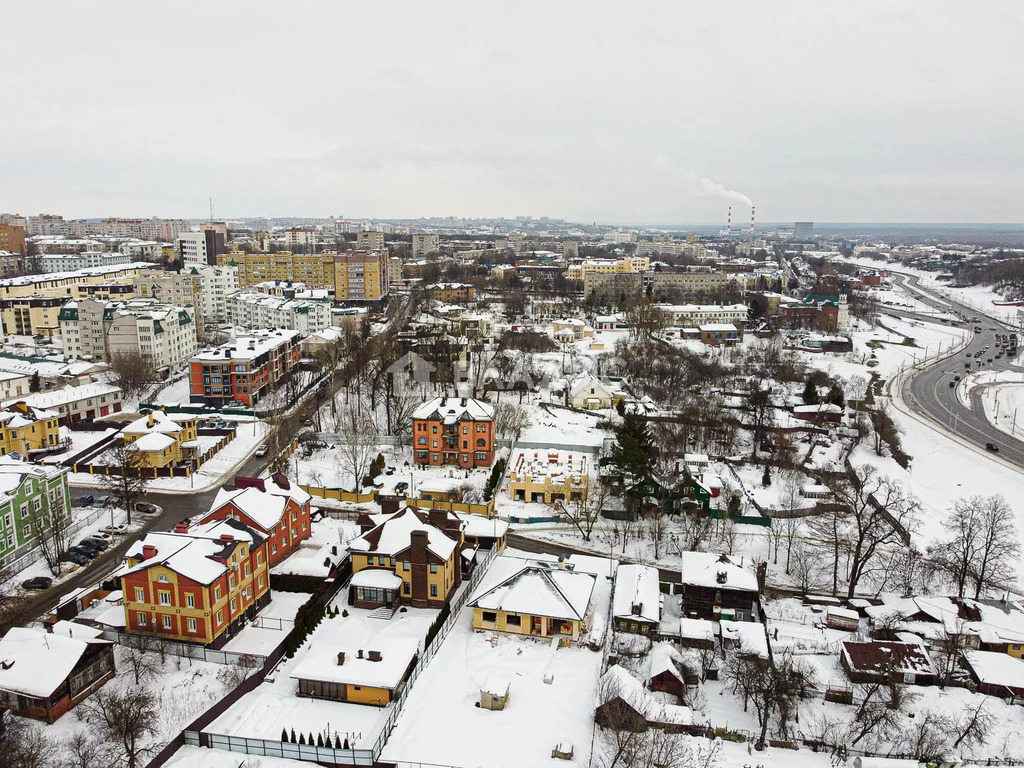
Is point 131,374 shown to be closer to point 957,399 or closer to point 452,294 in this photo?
point 452,294

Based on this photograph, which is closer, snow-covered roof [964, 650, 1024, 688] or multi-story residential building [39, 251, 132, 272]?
snow-covered roof [964, 650, 1024, 688]

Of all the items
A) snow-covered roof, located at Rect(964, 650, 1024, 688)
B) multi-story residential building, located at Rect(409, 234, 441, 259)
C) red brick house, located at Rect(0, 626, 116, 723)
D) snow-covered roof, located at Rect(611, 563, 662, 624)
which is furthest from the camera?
→ multi-story residential building, located at Rect(409, 234, 441, 259)

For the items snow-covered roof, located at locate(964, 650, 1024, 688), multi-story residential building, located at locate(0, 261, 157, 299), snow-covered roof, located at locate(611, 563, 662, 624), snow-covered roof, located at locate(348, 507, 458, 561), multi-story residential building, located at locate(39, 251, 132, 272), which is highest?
multi-story residential building, located at locate(39, 251, 132, 272)

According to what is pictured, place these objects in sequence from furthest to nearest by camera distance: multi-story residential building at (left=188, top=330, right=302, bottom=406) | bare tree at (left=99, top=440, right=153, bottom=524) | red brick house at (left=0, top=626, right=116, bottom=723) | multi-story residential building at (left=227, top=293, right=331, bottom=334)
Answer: multi-story residential building at (left=227, top=293, right=331, bottom=334)
multi-story residential building at (left=188, top=330, right=302, bottom=406)
bare tree at (left=99, top=440, right=153, bottom=524)
red brick house at (left=0, top=626, right=116, bottom=723)

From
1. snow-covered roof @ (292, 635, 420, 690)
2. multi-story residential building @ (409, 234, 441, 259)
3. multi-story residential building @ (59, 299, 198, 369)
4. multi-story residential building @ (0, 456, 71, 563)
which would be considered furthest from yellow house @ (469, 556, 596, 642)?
multi-story residential building @ (409, 234, 441, 259)

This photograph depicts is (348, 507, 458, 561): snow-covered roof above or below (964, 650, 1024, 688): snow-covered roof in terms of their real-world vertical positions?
above

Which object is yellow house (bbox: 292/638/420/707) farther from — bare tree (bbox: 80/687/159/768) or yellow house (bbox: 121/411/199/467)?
yellow house (bbox: 121/411/199/467)

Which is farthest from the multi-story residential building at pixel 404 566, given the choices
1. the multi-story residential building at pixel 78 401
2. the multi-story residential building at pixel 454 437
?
the multi-story residential building at pixel 78 401

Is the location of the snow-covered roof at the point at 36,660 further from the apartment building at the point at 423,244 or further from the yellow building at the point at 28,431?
the apartment building at the point at 423,244
